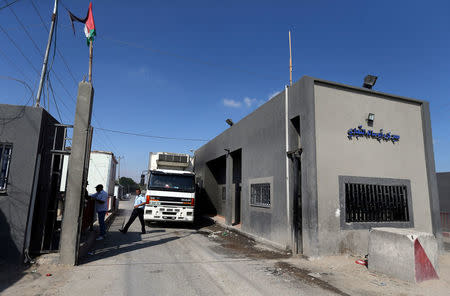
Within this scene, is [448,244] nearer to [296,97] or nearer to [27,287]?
[296,97]

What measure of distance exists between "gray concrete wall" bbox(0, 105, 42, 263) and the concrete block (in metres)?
8.07

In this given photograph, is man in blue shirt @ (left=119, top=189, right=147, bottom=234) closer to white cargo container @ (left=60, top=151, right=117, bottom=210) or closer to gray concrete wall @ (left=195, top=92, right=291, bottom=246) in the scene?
gray concrete wall @ (left=195, top=92, right=291, bottom=246)

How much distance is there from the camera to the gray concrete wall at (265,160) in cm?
922

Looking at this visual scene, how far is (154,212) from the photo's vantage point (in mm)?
12500

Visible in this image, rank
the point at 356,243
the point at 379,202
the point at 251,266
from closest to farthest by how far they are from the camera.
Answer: the point at 251,266
the point at 356,243
the point at 379,202

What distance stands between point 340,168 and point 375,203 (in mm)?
1608

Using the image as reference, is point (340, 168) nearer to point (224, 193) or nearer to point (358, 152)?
point (358, 152)

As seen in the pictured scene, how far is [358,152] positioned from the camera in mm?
8500

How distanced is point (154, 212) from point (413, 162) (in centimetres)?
1038

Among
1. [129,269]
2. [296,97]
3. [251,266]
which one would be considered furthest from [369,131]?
[129,269]

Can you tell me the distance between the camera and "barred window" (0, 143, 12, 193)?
6.21m

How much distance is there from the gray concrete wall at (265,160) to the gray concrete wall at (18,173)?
6.97 meters

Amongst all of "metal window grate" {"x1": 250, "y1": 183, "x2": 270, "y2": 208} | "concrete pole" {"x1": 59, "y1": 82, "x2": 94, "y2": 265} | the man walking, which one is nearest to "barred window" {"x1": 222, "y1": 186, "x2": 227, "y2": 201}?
"metal window grate" {"x1": 250, "y1": 183, "x2": 270, "y2": 208}

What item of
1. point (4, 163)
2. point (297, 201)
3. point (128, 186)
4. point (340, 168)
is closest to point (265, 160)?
point (297, 201)
